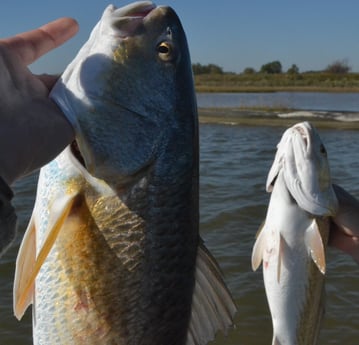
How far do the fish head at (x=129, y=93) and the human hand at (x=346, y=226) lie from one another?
5.10 feet

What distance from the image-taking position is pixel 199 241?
1.95m

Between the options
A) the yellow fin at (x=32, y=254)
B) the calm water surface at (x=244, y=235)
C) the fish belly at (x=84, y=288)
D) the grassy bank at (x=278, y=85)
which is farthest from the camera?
the grassy bank at (x=278, y=85)

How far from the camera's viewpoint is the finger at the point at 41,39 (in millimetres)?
1758

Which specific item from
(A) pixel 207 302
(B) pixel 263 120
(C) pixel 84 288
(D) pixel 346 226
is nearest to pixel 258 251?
(D) pixel 346 226

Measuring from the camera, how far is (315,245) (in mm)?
3113

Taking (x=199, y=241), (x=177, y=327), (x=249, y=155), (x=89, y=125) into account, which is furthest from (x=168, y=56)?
(x=249, y=155)

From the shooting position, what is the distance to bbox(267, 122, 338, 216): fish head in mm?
3194

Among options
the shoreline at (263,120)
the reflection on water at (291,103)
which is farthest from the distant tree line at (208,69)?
the shoreline at (263,120)

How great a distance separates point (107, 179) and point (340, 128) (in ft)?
58.6

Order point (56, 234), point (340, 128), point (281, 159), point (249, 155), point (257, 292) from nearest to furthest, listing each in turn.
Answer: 1. point (56, 234)
2. point (281, 159)
3. point (257, 292)
4. point (249, 155)
5. point (340, 128)

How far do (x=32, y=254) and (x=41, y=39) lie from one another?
2.22 ft

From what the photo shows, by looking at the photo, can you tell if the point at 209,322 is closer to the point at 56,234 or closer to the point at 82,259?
the point at 82,259

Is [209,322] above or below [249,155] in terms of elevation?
above

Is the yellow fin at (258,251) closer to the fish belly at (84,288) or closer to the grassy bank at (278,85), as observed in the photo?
the fish belly at (84,288)
